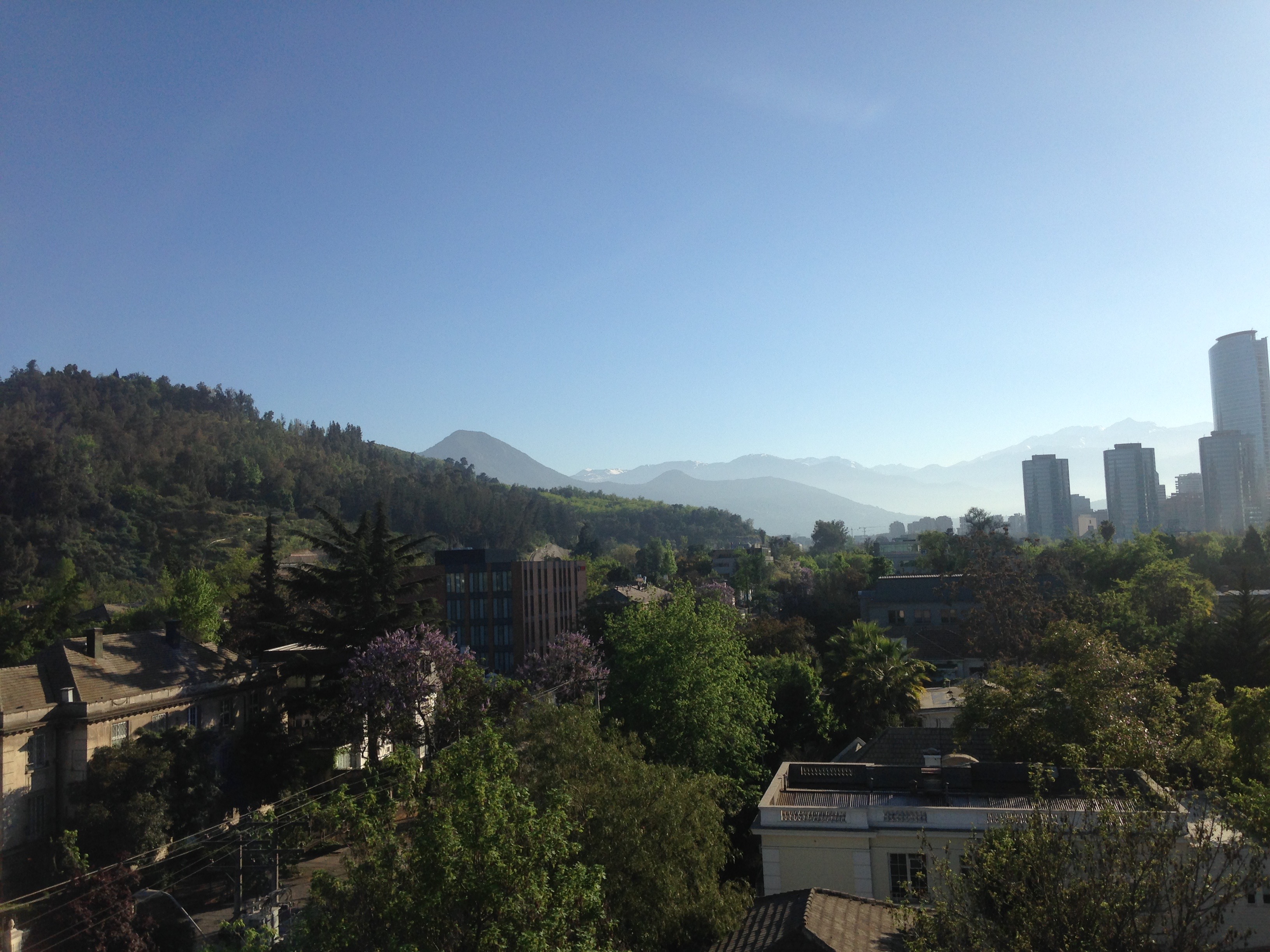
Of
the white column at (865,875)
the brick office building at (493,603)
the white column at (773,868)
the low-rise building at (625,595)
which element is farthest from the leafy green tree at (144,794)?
the brick office building at (493,603)

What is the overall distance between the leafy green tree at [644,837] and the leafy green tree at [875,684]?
1842 cm

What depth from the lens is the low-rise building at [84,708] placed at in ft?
93.0

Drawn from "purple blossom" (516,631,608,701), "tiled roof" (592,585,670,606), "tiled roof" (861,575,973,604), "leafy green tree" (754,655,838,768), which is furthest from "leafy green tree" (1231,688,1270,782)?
"tiled roof" (861,575,973,604)

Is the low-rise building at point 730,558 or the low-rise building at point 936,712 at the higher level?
the low-rise building at point 730,558

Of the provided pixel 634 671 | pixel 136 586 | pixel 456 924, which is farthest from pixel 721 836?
pixel 136 586

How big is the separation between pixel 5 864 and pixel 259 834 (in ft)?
27.0

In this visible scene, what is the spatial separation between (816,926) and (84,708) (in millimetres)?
26793

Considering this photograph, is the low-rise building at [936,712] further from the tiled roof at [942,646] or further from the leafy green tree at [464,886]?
the leafy green tree at [464,886]

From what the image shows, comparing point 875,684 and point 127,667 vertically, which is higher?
point 127,667

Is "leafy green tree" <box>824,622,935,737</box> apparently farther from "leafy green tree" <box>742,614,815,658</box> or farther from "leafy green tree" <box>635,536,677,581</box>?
"leafy green tree" <box>635,536,677,581</box>

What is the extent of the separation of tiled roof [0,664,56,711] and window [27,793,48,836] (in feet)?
9.74

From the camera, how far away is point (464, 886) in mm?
10602

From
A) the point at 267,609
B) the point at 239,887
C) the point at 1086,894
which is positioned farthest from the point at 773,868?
the point at 267,609

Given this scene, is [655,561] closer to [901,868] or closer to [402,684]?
[402,684]
